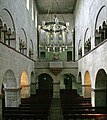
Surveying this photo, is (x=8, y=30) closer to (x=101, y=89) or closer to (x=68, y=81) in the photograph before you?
(x=101, y=89)

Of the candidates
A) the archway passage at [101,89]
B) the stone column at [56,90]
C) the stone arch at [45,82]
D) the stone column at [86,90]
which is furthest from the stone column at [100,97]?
the stone arch at [45,82]

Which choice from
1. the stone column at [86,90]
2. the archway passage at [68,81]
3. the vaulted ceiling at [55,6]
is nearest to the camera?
the stone column at [86,90]

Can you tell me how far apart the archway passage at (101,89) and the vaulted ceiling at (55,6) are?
49.3ft

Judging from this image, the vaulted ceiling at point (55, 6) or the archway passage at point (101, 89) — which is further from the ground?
the vaulted ceiling at point (55, 6)

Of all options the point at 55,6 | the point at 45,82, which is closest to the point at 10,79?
the point at 55,6

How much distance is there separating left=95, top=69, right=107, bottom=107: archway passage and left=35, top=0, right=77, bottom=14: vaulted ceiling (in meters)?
15.0

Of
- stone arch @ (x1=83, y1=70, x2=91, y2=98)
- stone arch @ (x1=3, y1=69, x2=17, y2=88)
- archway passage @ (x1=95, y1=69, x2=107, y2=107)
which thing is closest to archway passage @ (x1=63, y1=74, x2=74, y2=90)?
stone arch @ (x1=83, y1=70, x2=91, y2=98)

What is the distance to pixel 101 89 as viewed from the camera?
46.3ft

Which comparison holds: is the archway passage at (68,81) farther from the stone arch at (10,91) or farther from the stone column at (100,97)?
the stone arch at (10,91)

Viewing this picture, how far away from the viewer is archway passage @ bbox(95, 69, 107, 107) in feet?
45.4

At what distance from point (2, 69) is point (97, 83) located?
19.9 feet

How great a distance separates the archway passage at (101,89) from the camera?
45.4 feet

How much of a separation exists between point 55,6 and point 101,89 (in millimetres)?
17091

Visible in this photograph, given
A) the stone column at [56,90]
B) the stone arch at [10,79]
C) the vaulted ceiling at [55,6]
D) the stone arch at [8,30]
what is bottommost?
the stone column at [56,90]
